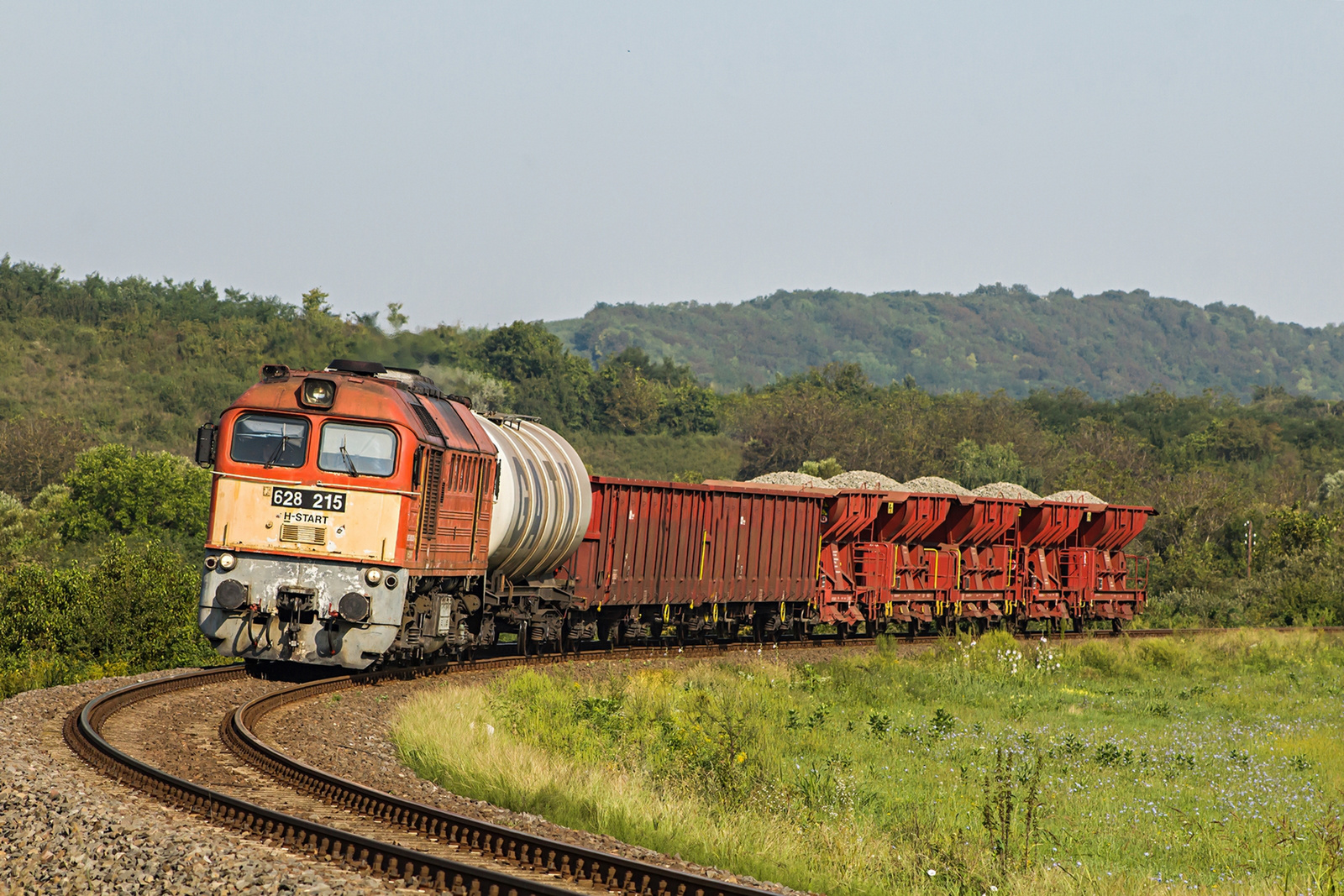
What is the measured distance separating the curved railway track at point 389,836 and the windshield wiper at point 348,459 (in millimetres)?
3634

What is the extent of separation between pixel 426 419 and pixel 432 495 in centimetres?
100

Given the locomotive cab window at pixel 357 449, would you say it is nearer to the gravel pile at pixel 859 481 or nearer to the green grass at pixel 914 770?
the green grass at pixel 914 770

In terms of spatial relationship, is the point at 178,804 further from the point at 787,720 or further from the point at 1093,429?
the point at 1093,429

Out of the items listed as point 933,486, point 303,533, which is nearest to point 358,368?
point 303,533

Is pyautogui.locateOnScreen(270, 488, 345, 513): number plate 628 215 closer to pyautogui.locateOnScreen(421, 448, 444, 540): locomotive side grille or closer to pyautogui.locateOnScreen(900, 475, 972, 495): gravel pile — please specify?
pyautogui.locateOnScreen(421, 448, 444, 540): locomotive side grille

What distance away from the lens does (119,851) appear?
29.2 ft

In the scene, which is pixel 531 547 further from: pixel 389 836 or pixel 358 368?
pixel 389 836

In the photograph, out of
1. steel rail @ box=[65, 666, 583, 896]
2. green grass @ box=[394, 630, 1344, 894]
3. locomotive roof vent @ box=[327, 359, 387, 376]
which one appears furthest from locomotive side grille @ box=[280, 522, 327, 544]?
steel rail @ box=[65, 666, 583, 896]

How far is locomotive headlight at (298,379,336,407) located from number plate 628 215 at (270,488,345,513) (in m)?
1.13

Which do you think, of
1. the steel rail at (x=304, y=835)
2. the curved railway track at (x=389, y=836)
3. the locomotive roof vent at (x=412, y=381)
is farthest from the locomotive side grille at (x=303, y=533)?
the steel rail at (x=304, y=835)

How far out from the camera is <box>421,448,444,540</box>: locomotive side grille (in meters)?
16.4

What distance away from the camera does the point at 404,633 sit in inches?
654

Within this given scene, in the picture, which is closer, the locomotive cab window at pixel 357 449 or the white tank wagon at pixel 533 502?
the locomotive cab window at pixel 357 449

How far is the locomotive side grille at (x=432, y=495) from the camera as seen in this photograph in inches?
645
